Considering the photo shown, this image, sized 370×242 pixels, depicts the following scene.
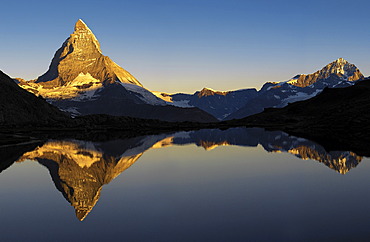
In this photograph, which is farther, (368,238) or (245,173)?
(245,173)

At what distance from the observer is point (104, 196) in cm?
3353

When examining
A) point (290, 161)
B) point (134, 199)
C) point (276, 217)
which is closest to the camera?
point (276, 217)

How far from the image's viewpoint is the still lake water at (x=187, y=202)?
22.3 meters

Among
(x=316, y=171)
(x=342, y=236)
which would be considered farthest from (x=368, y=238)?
(x=316, y=171)

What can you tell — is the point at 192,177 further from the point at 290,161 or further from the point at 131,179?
the point at 290,161

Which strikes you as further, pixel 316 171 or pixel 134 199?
pixel 316 171

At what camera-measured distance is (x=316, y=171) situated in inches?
1834

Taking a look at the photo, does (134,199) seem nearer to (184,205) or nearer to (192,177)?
(184,205)

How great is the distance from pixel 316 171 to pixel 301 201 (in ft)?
61.1

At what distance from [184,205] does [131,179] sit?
15472 millimetres

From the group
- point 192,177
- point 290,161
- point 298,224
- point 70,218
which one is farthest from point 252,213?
point 290,161

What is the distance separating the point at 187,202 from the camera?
1190 inches

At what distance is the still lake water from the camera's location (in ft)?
73.3

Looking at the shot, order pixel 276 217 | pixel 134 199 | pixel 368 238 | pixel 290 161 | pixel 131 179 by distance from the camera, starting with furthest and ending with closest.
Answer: pixel 290 161 < pixel 131 179 < pixel 134 199 < pixel 276 217 < pixel 368 238
